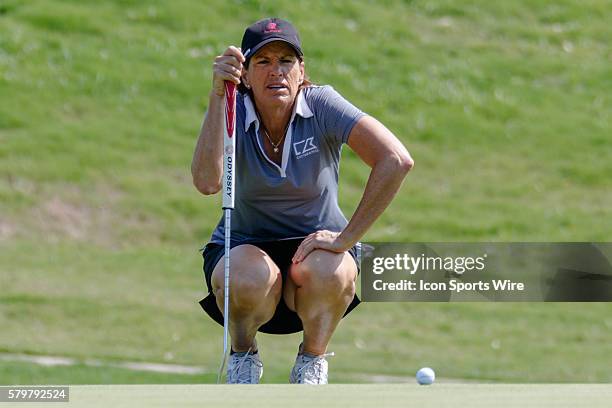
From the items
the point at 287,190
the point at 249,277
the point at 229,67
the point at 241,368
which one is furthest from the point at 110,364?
the point at 229,67

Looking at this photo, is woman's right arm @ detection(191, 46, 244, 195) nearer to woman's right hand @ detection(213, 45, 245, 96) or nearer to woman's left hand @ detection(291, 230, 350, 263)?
woman's right hand @ detection(213, 45, 245, 96)

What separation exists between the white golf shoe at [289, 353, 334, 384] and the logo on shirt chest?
34.2 inches

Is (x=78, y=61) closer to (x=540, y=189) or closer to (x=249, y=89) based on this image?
(x=540, y=189)

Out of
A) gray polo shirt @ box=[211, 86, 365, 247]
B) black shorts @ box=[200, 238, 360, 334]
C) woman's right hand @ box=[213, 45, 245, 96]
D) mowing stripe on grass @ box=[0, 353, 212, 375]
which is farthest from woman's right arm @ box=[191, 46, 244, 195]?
mowing stripe on grass @ box=[0, 353, 212, 375]

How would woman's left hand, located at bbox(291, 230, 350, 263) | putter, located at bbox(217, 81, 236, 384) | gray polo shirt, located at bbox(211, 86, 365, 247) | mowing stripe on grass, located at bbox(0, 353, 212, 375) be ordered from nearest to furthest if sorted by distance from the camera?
putter, located at bbox(217, 81, 236, 384) → woman's left hand, located at bbox(291, 230, 350, 263) → gray polo shirt, located at bbox(211, 86, 365, 247) → mowing stripe on grass, located at bbox(0, 353, 212, 375)

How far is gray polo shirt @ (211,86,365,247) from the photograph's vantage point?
556 centimetres

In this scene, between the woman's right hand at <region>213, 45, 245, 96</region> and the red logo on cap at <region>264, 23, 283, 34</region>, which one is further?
the red logo on cap at <region>264, 23, 283, 34</region>

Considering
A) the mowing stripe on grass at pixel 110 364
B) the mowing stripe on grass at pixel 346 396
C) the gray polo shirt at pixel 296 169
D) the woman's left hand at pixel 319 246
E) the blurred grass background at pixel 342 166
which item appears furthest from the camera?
the blurred grass background at pixel 342 166

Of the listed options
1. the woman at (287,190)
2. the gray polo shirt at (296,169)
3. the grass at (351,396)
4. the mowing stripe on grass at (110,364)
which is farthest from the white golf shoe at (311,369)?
the mowing stripe on grass at (110,364)

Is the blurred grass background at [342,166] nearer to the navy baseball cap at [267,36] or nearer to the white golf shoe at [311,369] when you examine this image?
the white golf shoe at [311,369]

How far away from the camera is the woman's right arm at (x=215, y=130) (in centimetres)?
538

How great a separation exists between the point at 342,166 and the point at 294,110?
1235cm

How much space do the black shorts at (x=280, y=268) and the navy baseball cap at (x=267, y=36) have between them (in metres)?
0.83

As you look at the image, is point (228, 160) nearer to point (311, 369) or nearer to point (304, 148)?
point (304, 148)
